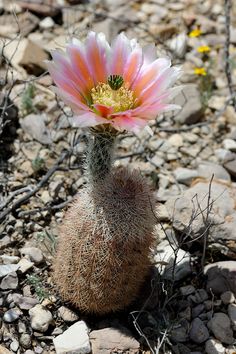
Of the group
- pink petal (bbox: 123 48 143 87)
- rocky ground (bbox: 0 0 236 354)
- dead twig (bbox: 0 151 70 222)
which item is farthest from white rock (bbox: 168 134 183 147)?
pink petal (bbox: 123 48 143 87)

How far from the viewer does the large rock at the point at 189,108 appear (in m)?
4.05

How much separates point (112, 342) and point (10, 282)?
0.58 meters

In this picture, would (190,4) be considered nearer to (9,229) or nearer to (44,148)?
(44,148)

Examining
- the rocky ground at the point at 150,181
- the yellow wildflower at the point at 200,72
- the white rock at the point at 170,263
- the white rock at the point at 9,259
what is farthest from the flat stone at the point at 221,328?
the yellow wildflower at the point at 200,72

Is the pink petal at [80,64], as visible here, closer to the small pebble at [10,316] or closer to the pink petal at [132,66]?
the pink petal at [132,66]

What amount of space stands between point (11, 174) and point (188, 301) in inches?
50.4

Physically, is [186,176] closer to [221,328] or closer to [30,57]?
[221,328]

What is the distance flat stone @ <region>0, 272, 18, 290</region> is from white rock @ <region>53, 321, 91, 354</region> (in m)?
0.35

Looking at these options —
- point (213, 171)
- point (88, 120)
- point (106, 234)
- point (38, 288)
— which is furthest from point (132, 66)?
point (213, 171)

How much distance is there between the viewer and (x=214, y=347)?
276 cm

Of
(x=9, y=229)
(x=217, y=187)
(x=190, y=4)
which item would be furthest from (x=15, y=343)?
(x=190, y=4)

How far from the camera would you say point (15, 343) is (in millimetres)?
2631

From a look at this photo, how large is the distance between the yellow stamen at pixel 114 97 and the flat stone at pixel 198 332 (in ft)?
3.69

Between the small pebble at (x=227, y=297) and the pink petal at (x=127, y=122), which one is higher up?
the pink petal at (x=127, y=122)
